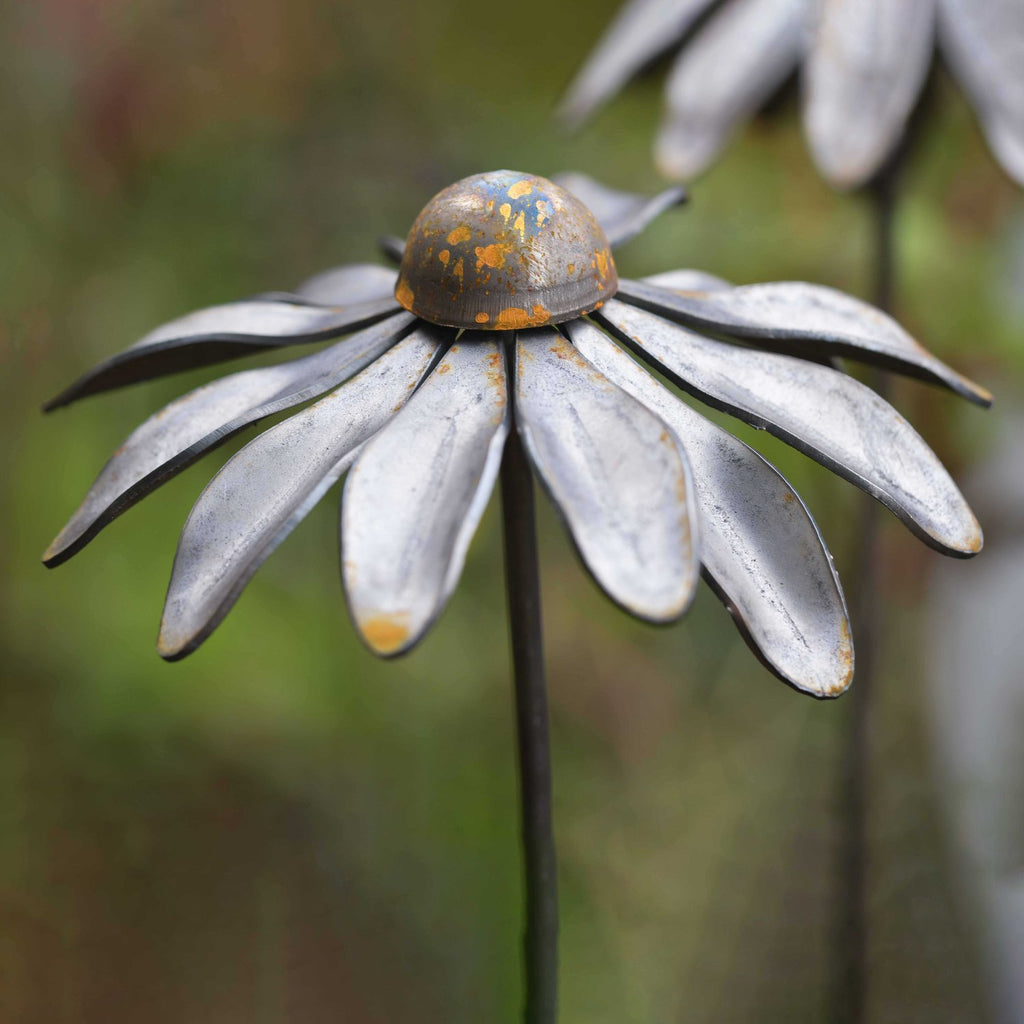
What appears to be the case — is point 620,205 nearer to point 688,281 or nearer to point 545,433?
point 688,281

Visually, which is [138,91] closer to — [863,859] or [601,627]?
[601,627]

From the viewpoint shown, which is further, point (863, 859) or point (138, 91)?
point (138, 91)

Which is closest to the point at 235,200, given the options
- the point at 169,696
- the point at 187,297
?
the point at 187,297

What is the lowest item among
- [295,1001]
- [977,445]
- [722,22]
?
[295,1001]

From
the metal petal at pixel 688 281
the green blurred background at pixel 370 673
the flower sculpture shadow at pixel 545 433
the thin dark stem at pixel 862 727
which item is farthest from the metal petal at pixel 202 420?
the green blurred background at pixel 370 673

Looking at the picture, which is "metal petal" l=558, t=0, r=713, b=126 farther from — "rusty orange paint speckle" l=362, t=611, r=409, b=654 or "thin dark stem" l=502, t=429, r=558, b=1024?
"rusty orange paint speckle" l=362, t=611, r=409, b=654

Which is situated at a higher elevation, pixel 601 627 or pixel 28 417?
pixel 28 417
